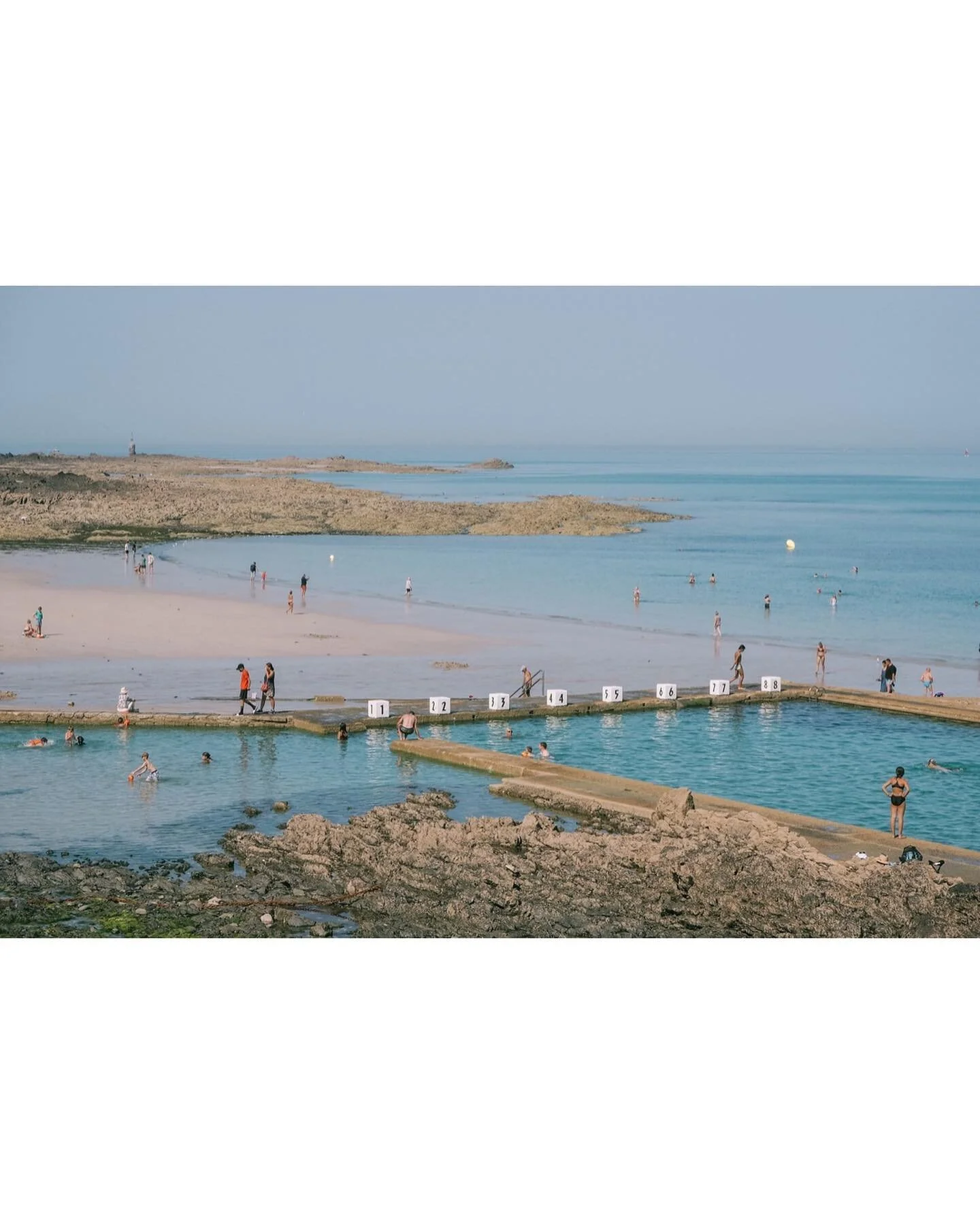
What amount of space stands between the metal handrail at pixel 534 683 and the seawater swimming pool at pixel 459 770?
2.40 meters

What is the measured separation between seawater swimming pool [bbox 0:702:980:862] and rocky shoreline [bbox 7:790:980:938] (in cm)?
127

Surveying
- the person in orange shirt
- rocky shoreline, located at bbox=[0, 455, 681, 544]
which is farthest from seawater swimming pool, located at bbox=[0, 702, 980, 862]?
rocky shoreline, located at bbox=[0, 455, 681, 544]

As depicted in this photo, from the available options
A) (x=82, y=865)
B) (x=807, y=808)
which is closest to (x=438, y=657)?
(x=807, y=808)

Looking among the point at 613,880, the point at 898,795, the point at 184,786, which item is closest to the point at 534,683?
the point at 184,786

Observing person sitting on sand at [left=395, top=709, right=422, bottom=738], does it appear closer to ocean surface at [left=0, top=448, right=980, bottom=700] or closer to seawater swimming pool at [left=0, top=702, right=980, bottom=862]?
seawater swimming pool at [left=0, top=702, right=980, bottom=862]

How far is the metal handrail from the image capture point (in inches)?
1074

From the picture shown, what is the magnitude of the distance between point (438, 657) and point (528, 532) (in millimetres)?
37838

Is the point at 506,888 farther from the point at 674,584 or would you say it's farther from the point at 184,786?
the point at 674,584

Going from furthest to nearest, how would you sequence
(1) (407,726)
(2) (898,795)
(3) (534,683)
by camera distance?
(3) (534,683), (1) (407,726), (2) (898,795)

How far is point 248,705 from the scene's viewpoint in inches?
975

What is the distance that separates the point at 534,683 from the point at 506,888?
1268 cm

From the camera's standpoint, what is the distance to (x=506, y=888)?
51.4ft

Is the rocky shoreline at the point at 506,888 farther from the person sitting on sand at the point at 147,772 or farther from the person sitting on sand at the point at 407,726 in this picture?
the person sitting on sand at the point at 407,726

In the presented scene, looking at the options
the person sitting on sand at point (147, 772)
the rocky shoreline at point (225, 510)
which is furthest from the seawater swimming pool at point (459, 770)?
the rocky shoreline at point (225, 510)
